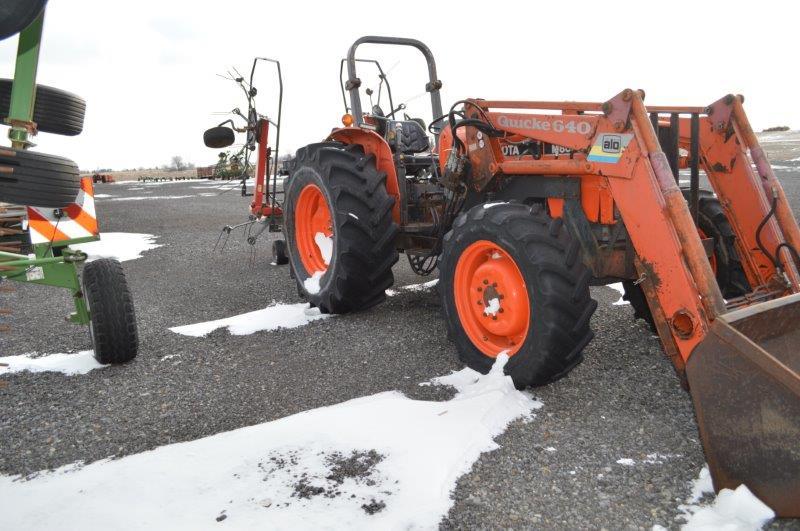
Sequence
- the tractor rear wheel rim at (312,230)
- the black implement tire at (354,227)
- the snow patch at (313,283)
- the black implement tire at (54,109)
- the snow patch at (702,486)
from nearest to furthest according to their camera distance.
Result: the snow patch at (702,486), the black implement tire at (54,109), the black implement tire at (354,227), the snow patch at (313,283), the tractor rear wheel rim at (312,230)

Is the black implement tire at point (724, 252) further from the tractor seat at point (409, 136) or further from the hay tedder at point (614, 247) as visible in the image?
the tractor seat at point (409, 136)

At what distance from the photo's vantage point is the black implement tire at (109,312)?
11.7 feet

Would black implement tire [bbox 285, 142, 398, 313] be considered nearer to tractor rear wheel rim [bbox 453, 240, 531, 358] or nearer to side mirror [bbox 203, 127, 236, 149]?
tractor rear wheel rim [bbox 453, 240, 531, 358]

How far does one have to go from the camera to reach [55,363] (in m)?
3.75

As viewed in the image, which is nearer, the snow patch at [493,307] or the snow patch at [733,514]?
the snow patch at [733,514]

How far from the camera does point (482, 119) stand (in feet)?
11.8

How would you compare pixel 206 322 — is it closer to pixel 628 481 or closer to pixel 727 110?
pixel 628 481

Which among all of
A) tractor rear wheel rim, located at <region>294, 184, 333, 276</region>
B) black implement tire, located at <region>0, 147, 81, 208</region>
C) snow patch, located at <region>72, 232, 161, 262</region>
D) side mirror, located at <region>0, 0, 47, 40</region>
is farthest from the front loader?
snow patch, located at <region>72, 232, 161, 262</region>

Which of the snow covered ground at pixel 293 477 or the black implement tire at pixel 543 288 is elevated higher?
the black implement tire at pixel 543 288

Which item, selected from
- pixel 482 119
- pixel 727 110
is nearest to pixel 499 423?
pixel 482 119

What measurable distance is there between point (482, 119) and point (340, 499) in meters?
2.34

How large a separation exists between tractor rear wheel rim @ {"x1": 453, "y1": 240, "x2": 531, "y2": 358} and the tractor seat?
6.24 ft

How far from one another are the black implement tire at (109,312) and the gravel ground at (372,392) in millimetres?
124

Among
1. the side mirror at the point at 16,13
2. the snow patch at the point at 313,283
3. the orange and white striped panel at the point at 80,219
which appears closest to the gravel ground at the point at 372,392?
the snow patch at the point at 313,283
